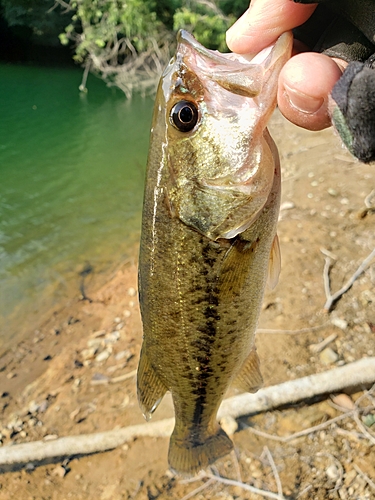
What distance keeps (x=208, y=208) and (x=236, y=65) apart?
0.55 meters

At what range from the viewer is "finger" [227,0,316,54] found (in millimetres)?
1657

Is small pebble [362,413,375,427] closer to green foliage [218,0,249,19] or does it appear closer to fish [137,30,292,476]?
fish [137,30,292,476]

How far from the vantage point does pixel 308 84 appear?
1417 mm

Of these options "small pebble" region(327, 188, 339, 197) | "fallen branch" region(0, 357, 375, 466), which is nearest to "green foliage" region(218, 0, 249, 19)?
"small pebble" region(327, 188, 339, 197)

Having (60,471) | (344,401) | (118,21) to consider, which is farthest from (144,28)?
(60,471)

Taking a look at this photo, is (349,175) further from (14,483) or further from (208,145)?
(14,483)

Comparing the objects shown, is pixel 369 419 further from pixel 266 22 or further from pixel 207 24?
pixel 207 24

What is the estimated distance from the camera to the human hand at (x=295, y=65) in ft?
4.68

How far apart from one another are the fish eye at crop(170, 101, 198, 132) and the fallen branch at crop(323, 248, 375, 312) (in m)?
3.02

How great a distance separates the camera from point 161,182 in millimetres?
1644

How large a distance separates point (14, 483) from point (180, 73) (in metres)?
3.27

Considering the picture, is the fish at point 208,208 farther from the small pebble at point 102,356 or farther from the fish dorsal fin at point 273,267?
the small pebble at point 102,356

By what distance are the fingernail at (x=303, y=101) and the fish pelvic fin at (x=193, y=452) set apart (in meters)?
1.78

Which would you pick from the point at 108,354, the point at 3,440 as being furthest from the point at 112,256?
the point at 3,440
